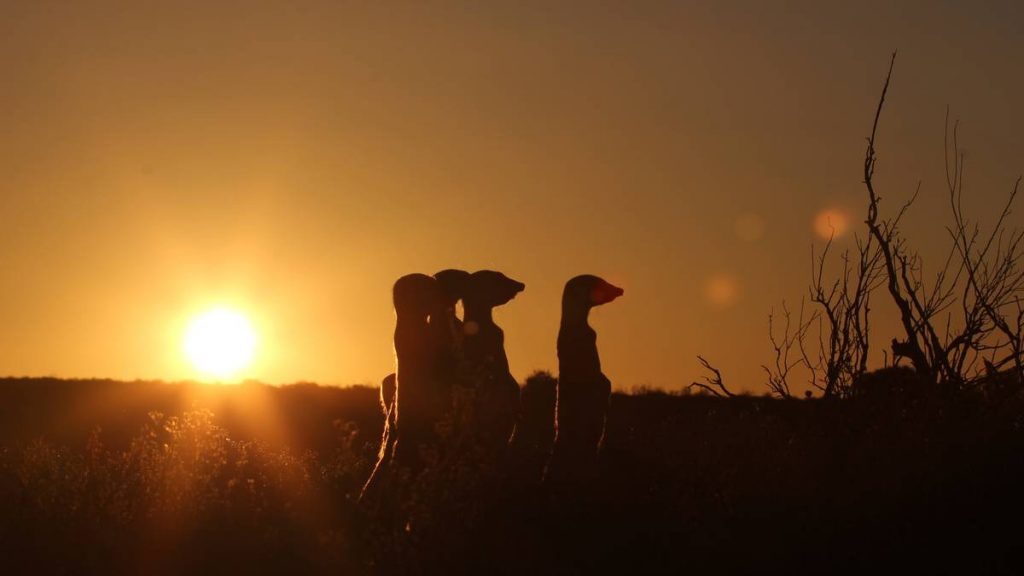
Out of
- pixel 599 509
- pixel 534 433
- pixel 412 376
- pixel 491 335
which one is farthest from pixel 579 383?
pixel 534 433

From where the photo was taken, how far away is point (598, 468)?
41.2ft

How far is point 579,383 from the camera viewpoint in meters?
12.7

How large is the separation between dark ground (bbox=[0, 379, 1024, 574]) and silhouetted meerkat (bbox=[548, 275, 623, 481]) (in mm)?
394

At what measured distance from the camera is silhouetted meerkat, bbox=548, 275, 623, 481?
41.1 feet

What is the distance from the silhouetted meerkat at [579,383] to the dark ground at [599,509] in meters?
0.39

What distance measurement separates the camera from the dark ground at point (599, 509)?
954 centimetres

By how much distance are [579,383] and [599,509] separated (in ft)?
6.47

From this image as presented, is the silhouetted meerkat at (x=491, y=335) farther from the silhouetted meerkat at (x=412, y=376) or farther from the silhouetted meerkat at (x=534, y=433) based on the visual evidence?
the silhouetted meerkat at (x=412, y=376)

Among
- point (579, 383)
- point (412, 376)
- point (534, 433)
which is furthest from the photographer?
point (534, 433)

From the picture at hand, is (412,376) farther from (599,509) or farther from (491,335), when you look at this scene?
(491,335)

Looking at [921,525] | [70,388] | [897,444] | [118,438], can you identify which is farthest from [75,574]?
[70,388]

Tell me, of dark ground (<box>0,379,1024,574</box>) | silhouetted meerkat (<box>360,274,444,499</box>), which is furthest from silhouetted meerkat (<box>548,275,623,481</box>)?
silhouetted meerkat (<box>360,274,444,499</box>)

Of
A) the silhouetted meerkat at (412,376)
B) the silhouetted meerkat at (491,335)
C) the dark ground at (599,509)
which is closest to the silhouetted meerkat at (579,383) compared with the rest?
the dark ground at (599,509)

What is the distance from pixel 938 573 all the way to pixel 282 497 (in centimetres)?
604
